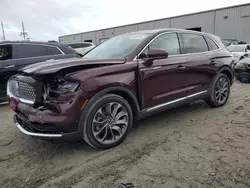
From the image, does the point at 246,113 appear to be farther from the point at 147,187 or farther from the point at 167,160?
the point at 147,187

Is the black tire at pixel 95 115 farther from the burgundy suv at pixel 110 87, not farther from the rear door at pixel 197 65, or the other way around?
the rear door at pixel 197 65

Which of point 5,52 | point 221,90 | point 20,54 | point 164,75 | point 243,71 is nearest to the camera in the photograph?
point 164,75

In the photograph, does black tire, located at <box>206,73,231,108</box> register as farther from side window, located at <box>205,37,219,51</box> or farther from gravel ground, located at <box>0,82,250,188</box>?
gravel ground, located at <box>0,82,250,188</box>

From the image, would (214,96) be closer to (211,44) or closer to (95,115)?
(211,44)

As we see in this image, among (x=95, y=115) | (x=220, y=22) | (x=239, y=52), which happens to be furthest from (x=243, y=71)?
(x=220, y=22)

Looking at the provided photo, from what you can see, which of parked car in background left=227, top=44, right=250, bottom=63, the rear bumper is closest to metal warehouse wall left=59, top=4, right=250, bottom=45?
parked car in background left=227, top=44, right=250, bottom=63

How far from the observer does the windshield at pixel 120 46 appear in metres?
3.30

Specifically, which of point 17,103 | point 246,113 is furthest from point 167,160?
point 246,113

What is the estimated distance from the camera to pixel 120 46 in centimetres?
356

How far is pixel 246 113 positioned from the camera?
429 cm

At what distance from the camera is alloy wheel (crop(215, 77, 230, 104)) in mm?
4595

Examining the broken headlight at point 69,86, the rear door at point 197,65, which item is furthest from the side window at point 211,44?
the broken headlight at point 69,86

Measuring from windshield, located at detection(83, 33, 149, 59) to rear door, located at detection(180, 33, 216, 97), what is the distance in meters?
0.94

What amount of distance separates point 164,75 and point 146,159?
1.43 m
